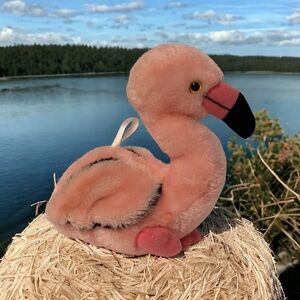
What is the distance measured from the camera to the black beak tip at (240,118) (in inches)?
61.9

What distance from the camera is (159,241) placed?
1583 millimetres

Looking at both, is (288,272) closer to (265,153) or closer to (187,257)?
(265,153)

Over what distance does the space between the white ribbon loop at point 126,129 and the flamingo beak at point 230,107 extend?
0.47 meters

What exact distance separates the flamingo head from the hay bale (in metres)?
0.49

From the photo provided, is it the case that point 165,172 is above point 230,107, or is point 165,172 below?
below

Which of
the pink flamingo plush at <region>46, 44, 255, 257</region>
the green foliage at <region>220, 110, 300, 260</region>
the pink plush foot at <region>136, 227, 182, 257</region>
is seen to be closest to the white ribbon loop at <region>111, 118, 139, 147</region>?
the pink flamingo plush at <region>46, 44, 255, 257</region>

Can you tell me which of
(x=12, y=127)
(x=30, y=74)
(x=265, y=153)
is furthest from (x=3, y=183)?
(x=30, y=74)

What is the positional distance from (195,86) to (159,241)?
536mm

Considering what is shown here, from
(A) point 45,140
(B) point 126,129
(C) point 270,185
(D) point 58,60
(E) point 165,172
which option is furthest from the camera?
(D) point 58,60

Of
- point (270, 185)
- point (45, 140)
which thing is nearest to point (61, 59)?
point (45, 140)

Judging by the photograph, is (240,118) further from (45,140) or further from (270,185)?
(45,140)

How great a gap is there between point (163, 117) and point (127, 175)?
0.78 ft

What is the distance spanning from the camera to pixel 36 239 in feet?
6.03

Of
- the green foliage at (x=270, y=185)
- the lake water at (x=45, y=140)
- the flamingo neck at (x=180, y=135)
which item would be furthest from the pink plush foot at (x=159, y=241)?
the lake water at (x=45, y=140)
